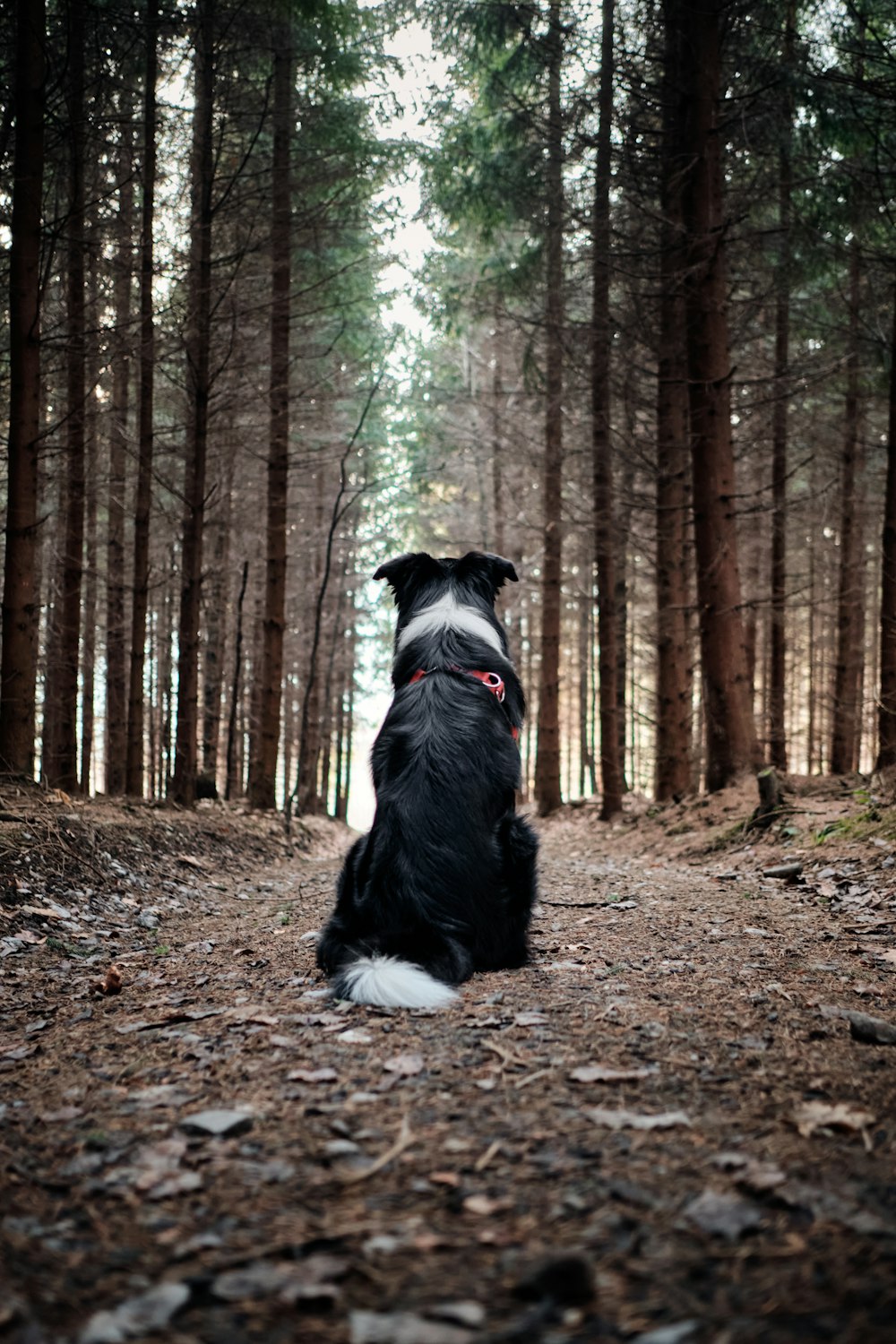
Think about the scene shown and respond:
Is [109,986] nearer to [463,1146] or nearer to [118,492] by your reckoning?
[463,1146]

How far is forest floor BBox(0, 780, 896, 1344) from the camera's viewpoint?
57.0 inches

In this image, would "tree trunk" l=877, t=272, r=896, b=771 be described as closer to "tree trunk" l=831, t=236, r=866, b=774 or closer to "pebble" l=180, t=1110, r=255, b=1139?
"tree trunk" l=831, t=236, r=866, b=774

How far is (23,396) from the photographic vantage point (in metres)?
7.32

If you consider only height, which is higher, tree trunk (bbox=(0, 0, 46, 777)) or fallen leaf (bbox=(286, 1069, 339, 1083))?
tree trunk (bbox=(0, 0, 46, 777))

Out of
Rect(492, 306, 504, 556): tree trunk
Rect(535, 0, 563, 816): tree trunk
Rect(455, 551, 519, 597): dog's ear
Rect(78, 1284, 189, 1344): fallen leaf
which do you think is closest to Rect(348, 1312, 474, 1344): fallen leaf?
Rect(78, 1284, 189, 1344): fallen leaf

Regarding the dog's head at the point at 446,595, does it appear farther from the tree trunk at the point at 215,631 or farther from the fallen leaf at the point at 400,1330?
the tree trunk at the point at 215,631

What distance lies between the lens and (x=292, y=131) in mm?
12281

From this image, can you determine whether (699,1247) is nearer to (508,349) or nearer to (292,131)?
(292,131)

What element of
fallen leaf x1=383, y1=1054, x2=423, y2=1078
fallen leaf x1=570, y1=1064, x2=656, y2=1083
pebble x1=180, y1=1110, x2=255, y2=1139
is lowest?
fallen leaf x1=383, y1=1054, x2=423, y2=1078

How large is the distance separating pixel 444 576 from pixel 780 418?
449 inches

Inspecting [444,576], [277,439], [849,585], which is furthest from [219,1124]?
[849,585]

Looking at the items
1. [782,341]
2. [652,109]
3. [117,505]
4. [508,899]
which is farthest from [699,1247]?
[782,341]

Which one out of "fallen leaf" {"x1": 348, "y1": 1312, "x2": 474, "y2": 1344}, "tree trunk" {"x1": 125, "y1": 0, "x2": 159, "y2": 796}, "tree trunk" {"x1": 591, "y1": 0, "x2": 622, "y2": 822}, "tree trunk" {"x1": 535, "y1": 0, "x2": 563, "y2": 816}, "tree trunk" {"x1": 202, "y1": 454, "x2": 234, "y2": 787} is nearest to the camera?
"fallen leaf" {"x1": 348, "y1": 1312, "x2": 474, "y2": 1344}

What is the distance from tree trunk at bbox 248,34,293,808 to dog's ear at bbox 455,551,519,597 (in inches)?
268
